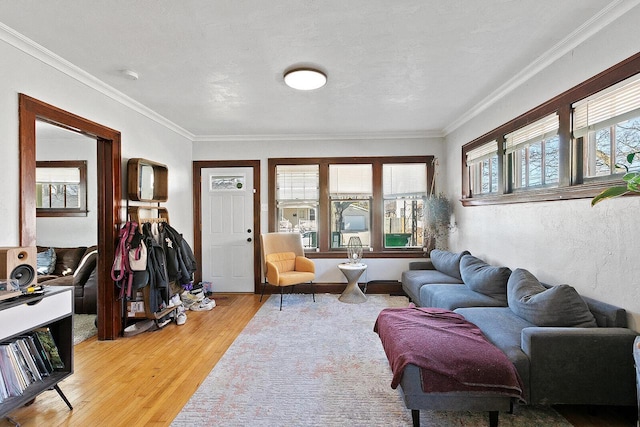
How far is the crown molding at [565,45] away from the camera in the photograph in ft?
6.38

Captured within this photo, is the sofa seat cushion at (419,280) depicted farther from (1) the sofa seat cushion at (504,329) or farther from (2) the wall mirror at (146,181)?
(2) the wall mirror at (146,181)

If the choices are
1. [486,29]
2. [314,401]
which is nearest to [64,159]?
[314,401]

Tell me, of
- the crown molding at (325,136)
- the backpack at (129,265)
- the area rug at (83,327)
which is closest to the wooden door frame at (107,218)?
the backpack at (129,265)

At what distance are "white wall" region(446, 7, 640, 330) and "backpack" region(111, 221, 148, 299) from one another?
382 cm

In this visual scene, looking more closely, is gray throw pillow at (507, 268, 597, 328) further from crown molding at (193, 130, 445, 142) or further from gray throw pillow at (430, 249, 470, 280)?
crown molding at (193, 130, 445, 142)

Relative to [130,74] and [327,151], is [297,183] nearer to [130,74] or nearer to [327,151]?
[327,151]

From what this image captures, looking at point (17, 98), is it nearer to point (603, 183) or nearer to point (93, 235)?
point (93, 235)

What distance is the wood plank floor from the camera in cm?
200

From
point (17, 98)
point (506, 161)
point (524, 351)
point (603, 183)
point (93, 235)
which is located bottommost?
point (524, 351)

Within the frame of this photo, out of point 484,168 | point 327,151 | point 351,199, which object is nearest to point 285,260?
point 351,199

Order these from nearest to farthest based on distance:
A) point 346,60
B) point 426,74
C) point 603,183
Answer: point 603,183 → point 346,60 → point 426,74

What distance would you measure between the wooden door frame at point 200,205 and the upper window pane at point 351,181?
1238mm

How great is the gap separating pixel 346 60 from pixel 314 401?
262 centimetres

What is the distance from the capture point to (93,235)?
5.01m
